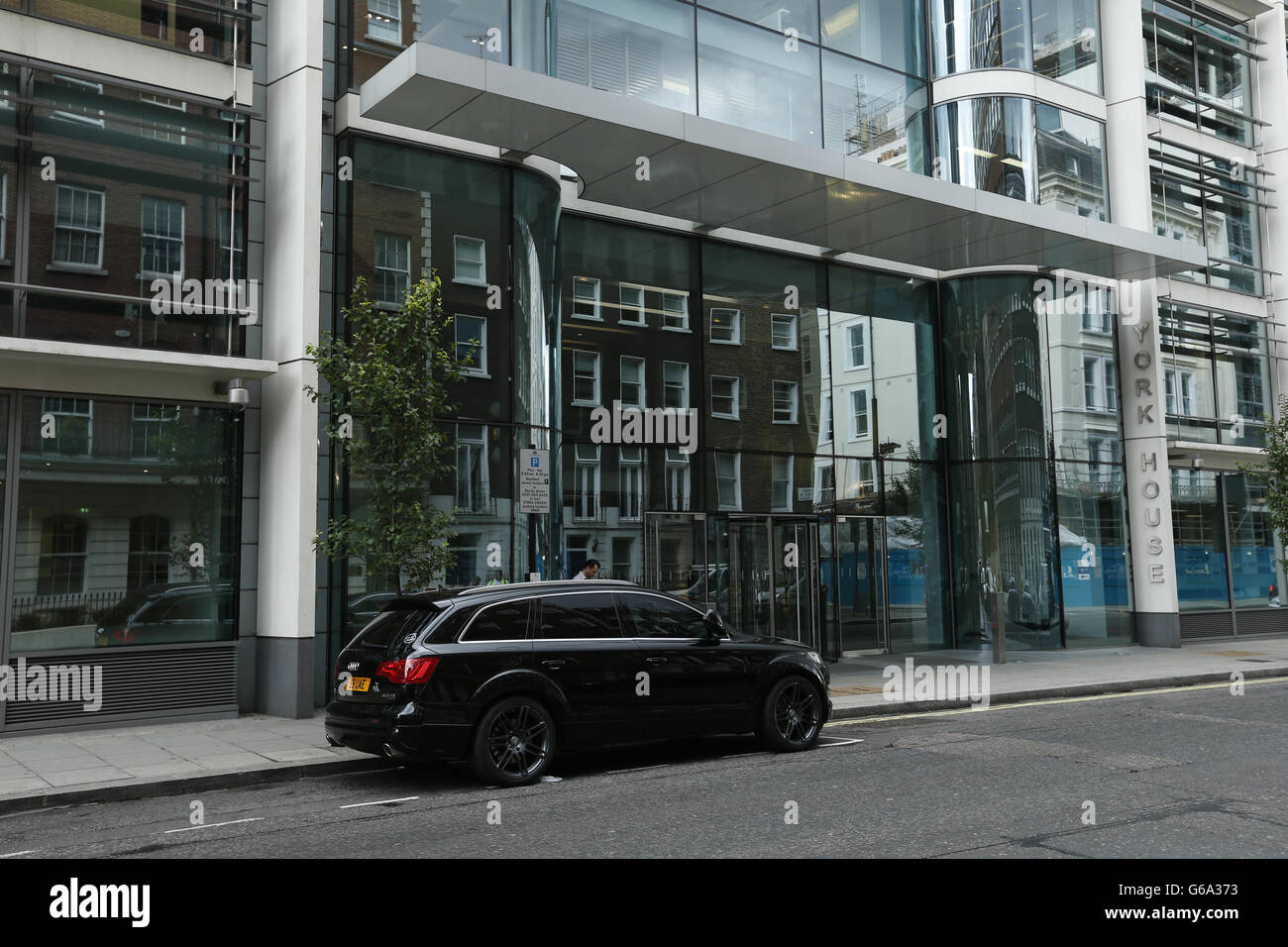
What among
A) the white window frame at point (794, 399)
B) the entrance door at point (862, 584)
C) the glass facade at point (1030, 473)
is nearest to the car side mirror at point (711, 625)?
the white window frame at point (794, 399)

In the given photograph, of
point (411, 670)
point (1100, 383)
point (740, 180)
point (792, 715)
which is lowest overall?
point (792, 715)

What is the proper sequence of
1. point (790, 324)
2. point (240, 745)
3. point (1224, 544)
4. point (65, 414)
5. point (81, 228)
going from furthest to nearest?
point (1224, 544) < point (790, 324) < point (81, 228) < point (65, 414) < point (240, 745)

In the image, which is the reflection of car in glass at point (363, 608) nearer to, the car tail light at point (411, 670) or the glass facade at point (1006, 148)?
the car tail light at point (411, 670)

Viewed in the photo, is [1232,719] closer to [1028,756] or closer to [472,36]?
[1028,756]

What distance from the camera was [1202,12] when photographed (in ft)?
83.4

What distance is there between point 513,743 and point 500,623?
0.98 meters

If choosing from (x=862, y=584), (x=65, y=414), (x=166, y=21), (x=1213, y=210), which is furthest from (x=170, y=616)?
(x=1213, y=210)

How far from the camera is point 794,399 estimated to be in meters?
19.1

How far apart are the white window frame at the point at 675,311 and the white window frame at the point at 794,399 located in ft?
6.40

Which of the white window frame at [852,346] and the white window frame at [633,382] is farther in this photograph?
the white window frame at [852,346]

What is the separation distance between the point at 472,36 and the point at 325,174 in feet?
9.34

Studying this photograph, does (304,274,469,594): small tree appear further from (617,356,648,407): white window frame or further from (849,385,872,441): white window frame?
(849,385,872,441): white window frame

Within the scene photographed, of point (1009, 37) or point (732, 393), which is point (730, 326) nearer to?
point (732, 393)

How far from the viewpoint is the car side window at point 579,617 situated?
9430 millimetres
